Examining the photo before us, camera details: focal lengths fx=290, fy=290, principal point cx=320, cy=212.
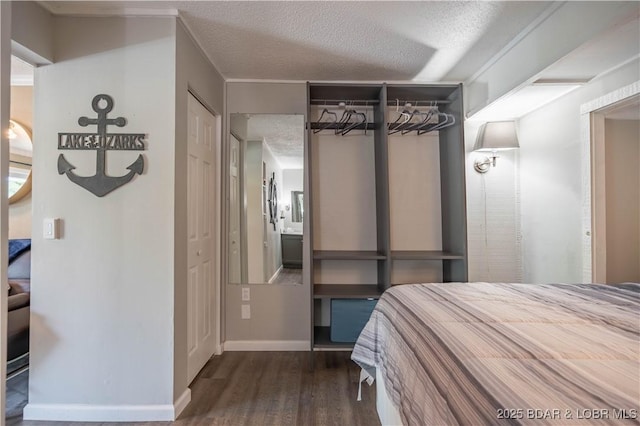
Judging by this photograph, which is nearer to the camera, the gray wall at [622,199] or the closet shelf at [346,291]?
the gray wall at [622,199]

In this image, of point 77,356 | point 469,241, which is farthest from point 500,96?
point 77,356

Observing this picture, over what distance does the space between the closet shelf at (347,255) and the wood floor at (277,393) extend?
2.92 feet

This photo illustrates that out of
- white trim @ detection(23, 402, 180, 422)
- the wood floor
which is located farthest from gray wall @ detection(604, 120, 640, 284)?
white trim @ detection(23, 402, 180, 422)

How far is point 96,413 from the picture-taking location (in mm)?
1715

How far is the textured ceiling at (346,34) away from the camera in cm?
174

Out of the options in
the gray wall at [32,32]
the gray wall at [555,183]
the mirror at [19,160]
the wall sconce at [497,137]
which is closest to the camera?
the gray wall at [32,32]

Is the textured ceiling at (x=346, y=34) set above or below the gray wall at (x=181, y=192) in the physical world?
above

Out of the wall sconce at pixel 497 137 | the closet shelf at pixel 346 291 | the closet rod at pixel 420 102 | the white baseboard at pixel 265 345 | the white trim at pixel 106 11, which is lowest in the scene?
the white baseboard at pixel 265 345

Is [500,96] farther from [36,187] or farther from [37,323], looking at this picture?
[37,323]

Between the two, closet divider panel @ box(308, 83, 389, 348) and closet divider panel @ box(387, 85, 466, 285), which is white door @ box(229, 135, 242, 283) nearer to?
closet divider panel @ box(308, 83, 389, 348)

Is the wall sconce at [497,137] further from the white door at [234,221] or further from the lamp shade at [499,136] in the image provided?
the white door at [234,221]

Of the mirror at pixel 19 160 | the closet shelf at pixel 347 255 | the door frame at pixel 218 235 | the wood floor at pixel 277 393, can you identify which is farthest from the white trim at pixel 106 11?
the wood floor at pixel 277 393

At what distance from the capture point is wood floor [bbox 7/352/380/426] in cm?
175

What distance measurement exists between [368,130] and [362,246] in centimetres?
109
